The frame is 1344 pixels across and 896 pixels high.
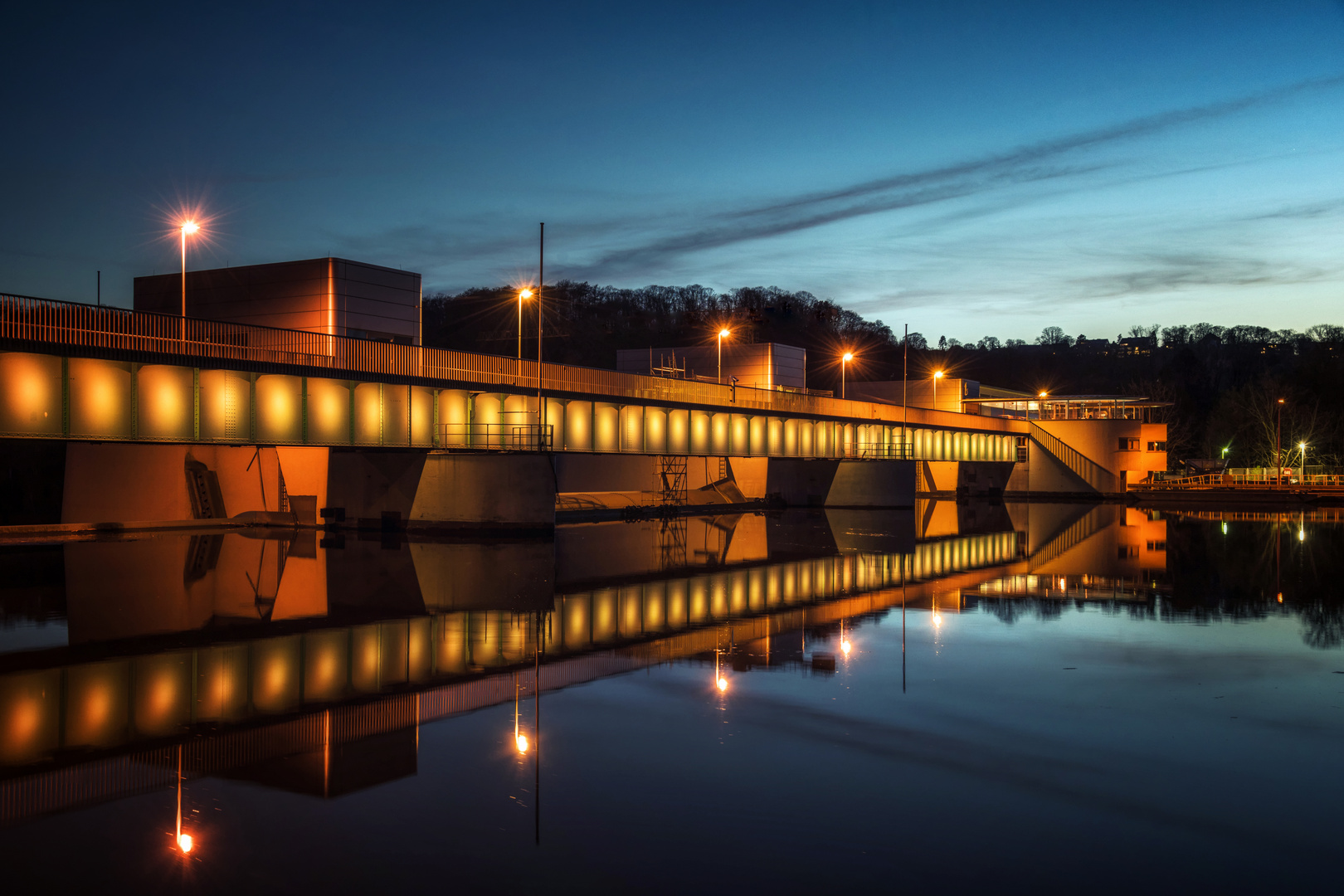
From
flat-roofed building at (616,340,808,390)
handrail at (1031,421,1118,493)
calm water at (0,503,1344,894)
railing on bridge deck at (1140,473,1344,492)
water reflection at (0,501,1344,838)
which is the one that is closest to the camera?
calm water at (0,503,1344,894)

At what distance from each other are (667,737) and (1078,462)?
86487 mm

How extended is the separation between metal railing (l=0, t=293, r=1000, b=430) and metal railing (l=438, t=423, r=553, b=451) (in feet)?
5.51

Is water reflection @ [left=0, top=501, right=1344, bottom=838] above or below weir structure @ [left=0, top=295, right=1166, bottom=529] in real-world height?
below

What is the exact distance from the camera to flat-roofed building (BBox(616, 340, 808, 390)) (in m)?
76.9

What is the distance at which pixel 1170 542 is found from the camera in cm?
4028

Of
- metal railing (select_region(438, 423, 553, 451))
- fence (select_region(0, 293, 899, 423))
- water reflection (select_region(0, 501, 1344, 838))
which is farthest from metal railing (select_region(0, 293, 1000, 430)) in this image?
water reflection (select_region(0, 501, 1344, 838))

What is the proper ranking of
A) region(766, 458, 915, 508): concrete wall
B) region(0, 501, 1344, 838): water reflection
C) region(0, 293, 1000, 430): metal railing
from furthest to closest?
1. region(766, 458, 915, 508): concrete wall
2. region(0, 293, 1000, 430): metal railing
3. region(0, 501, 1344, 838): water reflection

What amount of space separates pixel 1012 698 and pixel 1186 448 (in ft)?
421

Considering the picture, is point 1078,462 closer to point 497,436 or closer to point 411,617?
point 497,436

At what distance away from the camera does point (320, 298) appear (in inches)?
1655

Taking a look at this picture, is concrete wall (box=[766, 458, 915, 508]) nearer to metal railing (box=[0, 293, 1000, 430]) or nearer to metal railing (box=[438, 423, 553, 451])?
metal railing (box=[0, 293, 1000, 430])

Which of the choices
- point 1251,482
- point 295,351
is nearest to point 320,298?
point 295,351

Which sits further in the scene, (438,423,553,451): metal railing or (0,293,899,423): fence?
(438,423,553,451): metal railing

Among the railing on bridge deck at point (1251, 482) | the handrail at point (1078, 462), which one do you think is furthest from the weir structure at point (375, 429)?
the railing on bridge deck at point (1251, 482)
